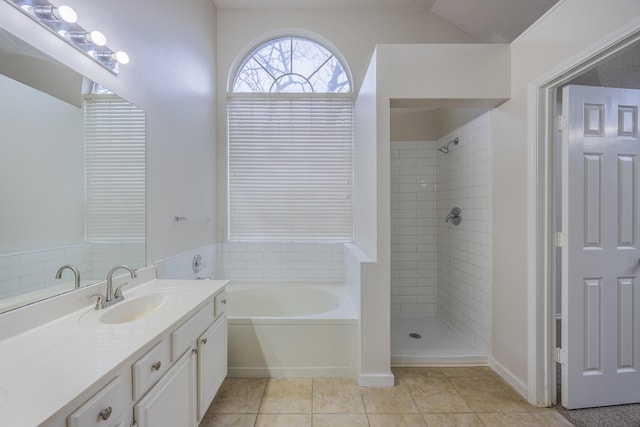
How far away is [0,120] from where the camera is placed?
1056 mm

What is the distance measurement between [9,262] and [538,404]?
9.61ft

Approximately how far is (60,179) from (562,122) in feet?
9.19

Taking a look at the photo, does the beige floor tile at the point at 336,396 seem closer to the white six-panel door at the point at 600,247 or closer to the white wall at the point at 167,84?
the white six-panel door at the point at 600,247

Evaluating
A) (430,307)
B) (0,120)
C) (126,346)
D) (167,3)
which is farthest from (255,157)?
(430,307)

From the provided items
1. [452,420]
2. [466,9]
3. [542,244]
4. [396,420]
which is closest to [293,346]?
[396,420]

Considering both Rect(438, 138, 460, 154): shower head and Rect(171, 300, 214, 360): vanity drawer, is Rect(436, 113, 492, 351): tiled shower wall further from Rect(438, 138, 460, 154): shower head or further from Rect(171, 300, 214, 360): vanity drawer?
Rect(171, 300, 214, 360): vanity drawer

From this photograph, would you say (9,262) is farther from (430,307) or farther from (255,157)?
(430,307)

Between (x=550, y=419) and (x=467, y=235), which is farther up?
(x=467, y=235)

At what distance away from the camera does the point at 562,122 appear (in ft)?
5.82

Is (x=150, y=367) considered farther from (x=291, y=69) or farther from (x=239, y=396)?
(x=291, y=69)

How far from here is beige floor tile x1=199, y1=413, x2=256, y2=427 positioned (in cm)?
170

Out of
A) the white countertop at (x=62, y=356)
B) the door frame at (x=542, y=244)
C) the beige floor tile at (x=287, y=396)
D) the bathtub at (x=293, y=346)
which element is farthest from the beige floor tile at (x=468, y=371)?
the white countertop at (x=62, y=356)

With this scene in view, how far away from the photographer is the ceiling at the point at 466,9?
2.53 m

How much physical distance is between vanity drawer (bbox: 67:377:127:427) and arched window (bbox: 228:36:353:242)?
89.0 inches
